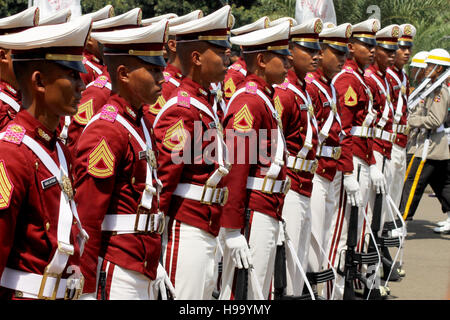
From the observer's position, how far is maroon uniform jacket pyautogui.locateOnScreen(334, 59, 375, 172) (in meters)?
7.70

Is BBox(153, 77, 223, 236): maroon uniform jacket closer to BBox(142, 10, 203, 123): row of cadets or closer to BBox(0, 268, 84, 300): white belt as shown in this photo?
BBox(0, 268, 84, 300): white belt

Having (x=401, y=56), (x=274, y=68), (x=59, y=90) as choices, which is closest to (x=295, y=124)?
(x=274, y=68)

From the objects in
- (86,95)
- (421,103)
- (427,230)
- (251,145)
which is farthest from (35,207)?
(427,230)

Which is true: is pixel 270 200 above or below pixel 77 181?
above

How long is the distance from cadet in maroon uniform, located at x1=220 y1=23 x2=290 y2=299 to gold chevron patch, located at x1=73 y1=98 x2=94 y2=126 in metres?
1.10

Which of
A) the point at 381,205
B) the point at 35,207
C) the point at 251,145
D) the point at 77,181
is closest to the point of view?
the point at 35,207

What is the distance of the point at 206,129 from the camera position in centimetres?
484

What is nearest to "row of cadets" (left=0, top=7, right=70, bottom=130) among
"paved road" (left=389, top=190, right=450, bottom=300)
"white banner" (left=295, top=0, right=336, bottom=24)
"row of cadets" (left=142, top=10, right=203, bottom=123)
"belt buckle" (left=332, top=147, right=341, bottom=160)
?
"row of cadets" (left=142, top=10, right=203, bottom=123)

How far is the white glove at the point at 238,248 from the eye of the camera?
527 centimetres

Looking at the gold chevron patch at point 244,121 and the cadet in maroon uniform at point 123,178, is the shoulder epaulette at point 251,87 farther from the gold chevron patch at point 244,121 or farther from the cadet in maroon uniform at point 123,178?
the cadet in maroon uniform at point 123,178

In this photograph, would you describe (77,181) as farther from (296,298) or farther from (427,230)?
(427,230)

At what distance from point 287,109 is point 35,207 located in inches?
131

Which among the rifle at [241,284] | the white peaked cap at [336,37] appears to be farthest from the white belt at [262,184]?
the white peaked cap at [336,37]

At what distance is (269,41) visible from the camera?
575cm
